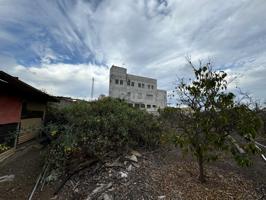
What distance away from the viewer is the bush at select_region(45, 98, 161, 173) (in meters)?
5.31

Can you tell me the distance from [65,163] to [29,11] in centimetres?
528

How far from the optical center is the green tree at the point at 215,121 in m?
3.30

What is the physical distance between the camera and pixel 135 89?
33.4m

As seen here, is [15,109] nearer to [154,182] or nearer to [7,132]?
[7,132]

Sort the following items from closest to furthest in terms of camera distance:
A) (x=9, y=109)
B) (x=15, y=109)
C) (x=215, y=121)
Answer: (x=215, y=121), (x=9, y=109), (x=15, y=109)

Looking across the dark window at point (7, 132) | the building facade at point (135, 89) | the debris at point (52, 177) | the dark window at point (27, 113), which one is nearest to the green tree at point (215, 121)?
the debris at point (52, 177)

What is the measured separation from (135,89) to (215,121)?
30.0 metres

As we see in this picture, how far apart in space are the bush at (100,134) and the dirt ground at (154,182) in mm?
620

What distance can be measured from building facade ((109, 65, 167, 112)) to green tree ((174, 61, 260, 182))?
23.5 meters

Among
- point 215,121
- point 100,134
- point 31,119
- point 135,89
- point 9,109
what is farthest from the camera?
point 135,89

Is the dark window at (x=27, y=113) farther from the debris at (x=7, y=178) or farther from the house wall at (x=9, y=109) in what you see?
the debris at (x=7, y=178)

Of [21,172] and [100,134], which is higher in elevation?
[100,134]

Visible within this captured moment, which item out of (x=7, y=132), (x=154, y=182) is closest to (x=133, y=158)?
(x=154, y=182)

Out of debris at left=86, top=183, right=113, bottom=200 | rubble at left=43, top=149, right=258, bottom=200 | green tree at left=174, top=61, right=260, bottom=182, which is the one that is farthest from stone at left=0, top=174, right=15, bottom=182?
green tree at left=174, top=61, right=260, bottom=182
